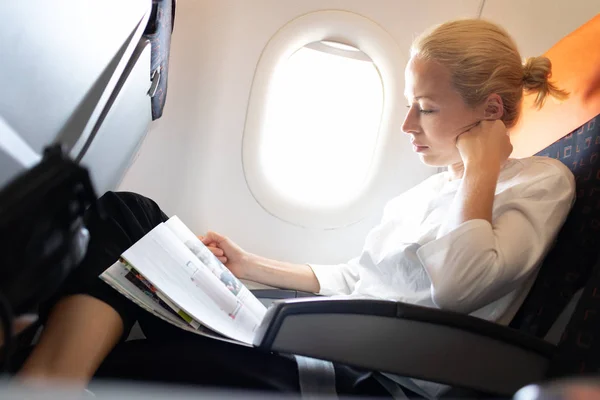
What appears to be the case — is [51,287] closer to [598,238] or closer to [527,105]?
[598,238]

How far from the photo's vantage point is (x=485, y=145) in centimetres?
112

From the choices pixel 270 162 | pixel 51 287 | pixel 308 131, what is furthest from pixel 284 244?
pixel 51 287

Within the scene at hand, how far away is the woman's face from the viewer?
1.20 meters

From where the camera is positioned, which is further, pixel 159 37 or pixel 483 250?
pixel 159 37

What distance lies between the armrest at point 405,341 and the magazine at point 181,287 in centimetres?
17

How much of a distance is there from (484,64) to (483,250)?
1.56 ft

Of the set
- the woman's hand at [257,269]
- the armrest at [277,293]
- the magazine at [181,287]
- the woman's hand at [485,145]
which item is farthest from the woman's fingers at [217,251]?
the woman's hand at [485,145]

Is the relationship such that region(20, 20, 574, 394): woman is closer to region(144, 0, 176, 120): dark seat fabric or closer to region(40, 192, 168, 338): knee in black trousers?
region(40, 192, 168, 338): knee in black trousers

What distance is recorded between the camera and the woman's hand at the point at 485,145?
1.09 m

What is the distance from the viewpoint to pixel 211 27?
168 centimetres

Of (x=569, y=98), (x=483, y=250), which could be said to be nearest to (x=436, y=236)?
(x=483, y=250)

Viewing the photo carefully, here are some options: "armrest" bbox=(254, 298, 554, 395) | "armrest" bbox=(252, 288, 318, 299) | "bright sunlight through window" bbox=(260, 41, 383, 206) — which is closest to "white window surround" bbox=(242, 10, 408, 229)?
"bright sunlight through window" bbox=(260, 41, 383, 206)

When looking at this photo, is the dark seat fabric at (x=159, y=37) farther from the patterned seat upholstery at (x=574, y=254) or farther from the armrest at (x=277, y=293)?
the patterned seat upholstery at (x=574, y=254)

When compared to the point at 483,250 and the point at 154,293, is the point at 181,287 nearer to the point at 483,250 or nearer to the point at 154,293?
the point at 154,293
